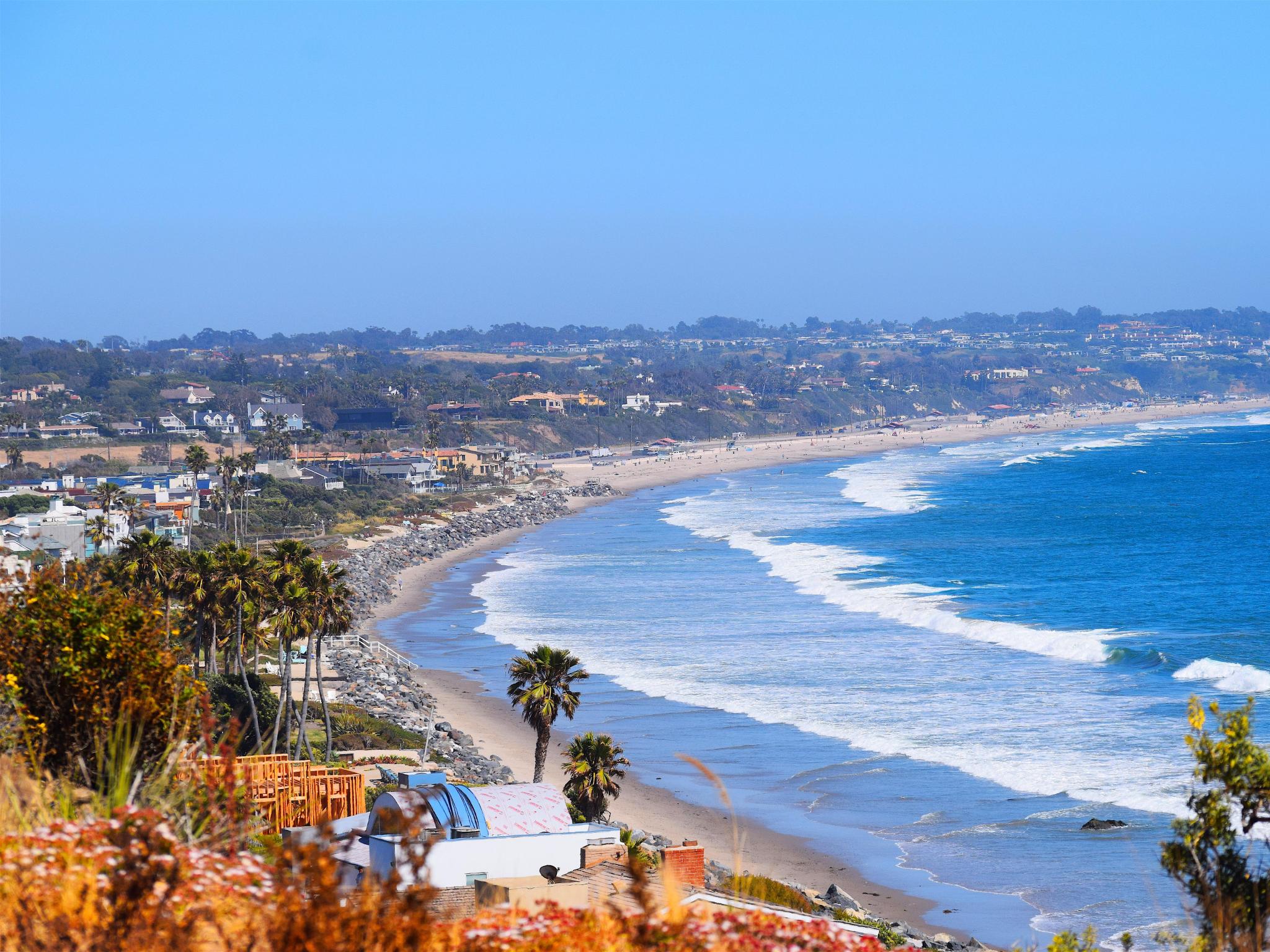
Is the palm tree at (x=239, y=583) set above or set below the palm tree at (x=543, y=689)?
above

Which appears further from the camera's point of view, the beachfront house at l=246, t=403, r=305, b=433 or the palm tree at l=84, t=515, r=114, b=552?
the beachfront house at l=246, t=403, r=305, b=433

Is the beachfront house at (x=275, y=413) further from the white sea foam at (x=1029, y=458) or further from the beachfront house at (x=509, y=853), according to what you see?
the beachfront house at (x=509, y=853)

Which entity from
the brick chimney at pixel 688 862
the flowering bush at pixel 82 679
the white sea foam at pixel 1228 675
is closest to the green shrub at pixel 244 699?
the brick chimney at pixel 688 862

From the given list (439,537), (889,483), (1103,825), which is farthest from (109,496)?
(889,483)

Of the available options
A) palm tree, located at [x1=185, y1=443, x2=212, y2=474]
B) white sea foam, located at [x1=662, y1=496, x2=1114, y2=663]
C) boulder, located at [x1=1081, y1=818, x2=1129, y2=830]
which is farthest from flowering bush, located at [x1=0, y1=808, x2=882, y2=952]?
palm tree, located at [x1=185, y1=443, x2=212, y2=474]

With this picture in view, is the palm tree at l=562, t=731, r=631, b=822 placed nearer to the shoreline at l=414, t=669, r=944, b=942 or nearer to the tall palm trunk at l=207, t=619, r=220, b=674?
the shoreline at l=414, t=669, r=944, b=942

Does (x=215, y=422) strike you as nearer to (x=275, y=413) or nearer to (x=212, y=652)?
(x=275, y=413)
